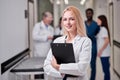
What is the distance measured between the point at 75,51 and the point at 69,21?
0.25 meters

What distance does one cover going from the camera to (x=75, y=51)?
2127 millimetres

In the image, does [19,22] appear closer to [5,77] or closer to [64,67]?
[5,77]

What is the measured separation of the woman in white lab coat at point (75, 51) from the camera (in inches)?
81.6

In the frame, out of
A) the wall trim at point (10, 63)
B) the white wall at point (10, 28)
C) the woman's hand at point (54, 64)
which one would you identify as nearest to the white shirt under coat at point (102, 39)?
the white wall at point (10, 28)

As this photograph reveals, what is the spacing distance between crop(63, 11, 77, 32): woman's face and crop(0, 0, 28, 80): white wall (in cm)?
97

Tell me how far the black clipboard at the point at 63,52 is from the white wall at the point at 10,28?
893mm

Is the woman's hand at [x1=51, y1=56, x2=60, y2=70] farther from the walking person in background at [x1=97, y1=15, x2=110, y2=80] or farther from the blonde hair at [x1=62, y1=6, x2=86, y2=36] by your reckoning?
the walking person in background at [x1=97, y1=15, x2=110, y2=80]

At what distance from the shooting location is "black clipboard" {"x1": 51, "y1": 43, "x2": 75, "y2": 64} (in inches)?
82.3

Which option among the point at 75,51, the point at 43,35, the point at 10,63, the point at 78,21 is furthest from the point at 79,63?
the point at 43,35

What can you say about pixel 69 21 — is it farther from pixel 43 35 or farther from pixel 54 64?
pixel 43 35

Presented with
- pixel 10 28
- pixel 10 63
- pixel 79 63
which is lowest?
pixel 10 63

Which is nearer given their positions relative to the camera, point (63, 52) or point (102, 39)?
point (63, 52)

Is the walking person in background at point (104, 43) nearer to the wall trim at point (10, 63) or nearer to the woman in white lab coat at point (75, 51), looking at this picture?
the wall trim at point (10, 63)

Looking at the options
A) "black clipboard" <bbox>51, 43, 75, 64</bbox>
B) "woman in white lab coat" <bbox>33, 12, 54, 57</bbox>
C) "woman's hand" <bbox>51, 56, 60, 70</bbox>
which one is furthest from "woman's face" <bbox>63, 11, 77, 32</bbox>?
"woman in white lab coat" <bbox>33, 12, 54, 57</bbox>
